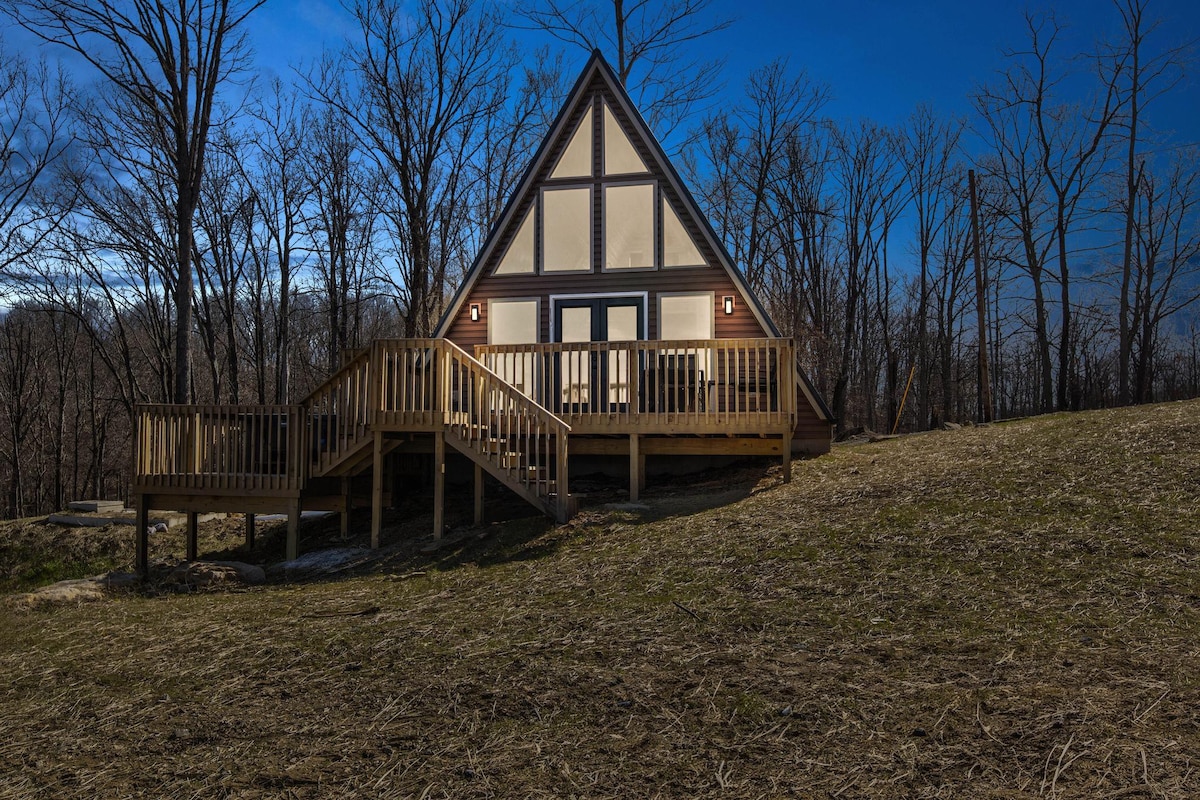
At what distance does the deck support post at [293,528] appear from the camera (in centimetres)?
1211

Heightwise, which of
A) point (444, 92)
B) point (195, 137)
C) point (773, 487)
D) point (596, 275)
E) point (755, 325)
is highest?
point (444, 92)

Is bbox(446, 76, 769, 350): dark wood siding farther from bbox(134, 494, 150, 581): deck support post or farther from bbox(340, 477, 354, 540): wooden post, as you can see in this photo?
bbox(134, 494, 150, 581): deck support post

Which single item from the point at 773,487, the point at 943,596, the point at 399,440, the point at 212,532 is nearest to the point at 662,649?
the point at 943,596

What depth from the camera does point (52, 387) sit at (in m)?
38.6

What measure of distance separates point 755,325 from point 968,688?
35.8 ft

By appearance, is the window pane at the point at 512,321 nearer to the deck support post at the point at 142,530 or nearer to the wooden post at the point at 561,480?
the wooden post at the point at 561,480

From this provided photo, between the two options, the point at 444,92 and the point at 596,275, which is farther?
the point at 444,92

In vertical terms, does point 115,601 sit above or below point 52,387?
below

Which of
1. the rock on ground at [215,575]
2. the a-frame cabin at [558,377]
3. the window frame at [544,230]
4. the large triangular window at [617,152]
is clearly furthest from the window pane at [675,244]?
the rock on ground at [215,575]

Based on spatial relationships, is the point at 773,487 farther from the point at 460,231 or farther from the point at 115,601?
the point at 460,231

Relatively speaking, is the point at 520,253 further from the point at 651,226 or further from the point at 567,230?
the point at 651,226

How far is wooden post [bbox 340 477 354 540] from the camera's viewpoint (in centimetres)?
1280

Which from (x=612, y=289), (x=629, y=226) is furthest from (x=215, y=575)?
(x=629, y=226)

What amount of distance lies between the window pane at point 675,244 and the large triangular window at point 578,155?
1858mm
